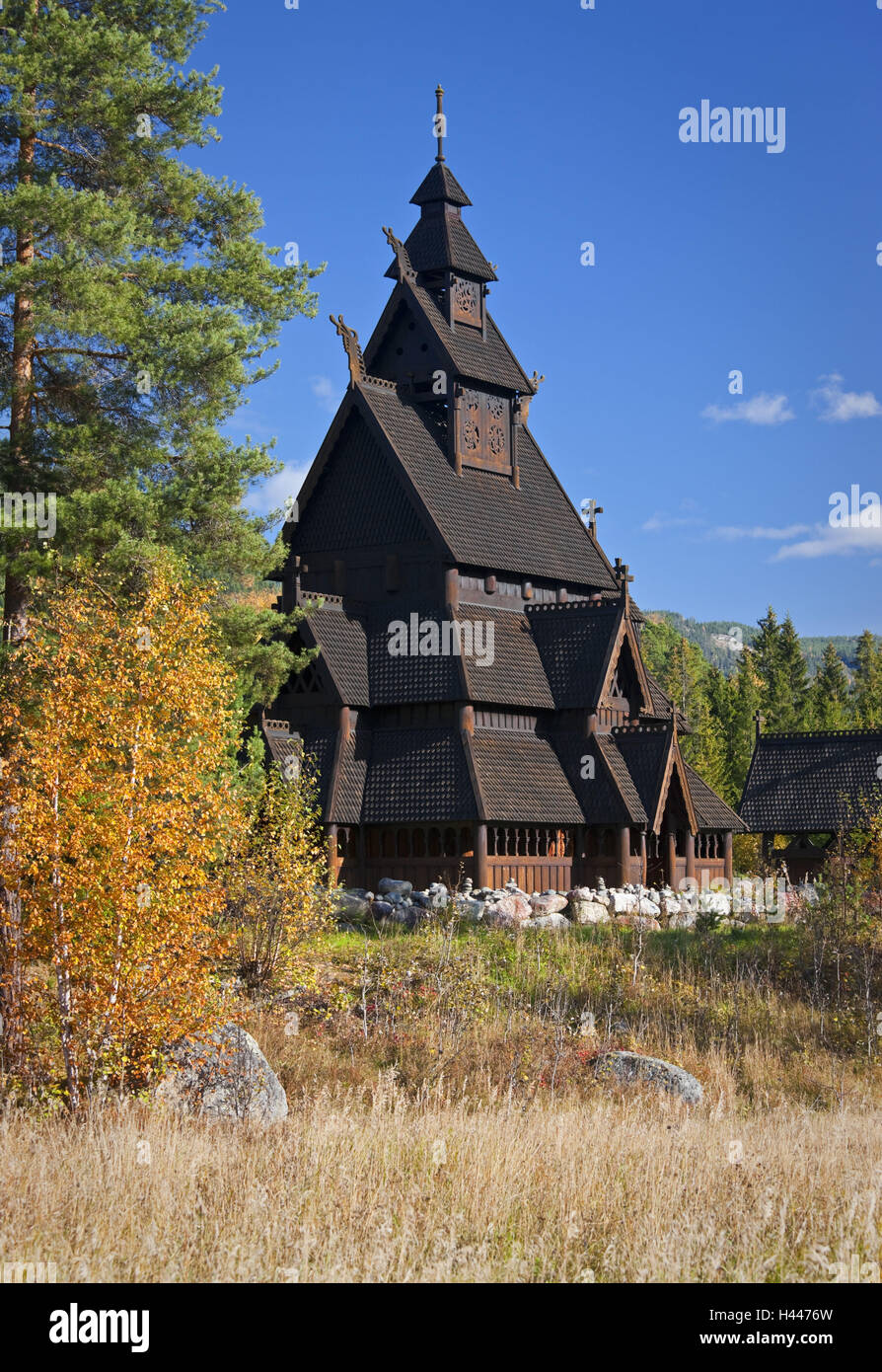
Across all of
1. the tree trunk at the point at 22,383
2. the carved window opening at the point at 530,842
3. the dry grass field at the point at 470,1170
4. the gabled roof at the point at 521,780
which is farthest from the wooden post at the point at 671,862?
the tree trunk at the point at 22,383

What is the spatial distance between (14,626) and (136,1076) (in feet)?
28.4

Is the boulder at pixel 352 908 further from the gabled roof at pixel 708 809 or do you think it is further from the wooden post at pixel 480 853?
the gabled roof at pixel 708 809

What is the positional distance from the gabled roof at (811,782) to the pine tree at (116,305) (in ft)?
92.5

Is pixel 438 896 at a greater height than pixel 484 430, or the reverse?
pixel 484 430

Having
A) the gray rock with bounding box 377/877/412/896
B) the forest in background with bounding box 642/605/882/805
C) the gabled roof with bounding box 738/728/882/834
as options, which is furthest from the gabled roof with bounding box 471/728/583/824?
the forest in background with bounding box 642/605/882/805

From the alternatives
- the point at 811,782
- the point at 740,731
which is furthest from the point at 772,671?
the point at 811,782

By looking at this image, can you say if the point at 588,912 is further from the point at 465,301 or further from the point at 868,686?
the point at 868,686

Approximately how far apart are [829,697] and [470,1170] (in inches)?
2880

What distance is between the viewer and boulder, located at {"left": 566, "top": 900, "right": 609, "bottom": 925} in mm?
33562

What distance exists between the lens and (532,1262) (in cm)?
1168

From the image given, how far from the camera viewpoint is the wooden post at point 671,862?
39219 mm

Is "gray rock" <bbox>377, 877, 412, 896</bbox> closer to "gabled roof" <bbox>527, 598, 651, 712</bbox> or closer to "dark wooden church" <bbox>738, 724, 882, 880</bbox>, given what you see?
"gabled roof" <bbox>527, 598, 651, 712</bbox>

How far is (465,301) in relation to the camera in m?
42.4
